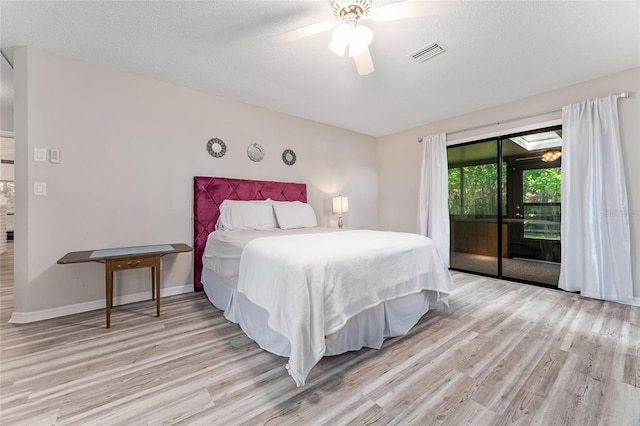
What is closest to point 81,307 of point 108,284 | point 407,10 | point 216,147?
point 108,284

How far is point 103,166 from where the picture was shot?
2.72 meters

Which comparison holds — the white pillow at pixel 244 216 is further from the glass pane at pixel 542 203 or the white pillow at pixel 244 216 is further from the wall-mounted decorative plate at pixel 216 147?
the glass pane at pixel 542 203

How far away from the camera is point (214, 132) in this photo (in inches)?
134

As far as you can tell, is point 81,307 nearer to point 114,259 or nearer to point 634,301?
point 114,259

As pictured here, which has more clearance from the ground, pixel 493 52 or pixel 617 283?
pixel 493 52

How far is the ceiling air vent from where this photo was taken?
2.34m

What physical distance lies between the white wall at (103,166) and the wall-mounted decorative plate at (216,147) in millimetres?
68

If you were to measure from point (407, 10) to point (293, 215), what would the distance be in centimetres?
253

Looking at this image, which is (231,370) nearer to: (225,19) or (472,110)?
(225,19)

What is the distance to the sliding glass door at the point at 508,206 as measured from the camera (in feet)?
11.6

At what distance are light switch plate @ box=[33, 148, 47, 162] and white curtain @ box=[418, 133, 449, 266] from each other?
4814 mm

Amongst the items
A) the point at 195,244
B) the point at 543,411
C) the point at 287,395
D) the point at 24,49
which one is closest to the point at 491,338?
A: the point at 543,411

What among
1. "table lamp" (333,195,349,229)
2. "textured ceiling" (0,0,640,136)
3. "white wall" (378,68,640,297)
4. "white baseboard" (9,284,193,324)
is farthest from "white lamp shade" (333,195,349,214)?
"white baseboard" (9,284,193,324)

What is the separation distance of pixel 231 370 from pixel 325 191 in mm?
3311
